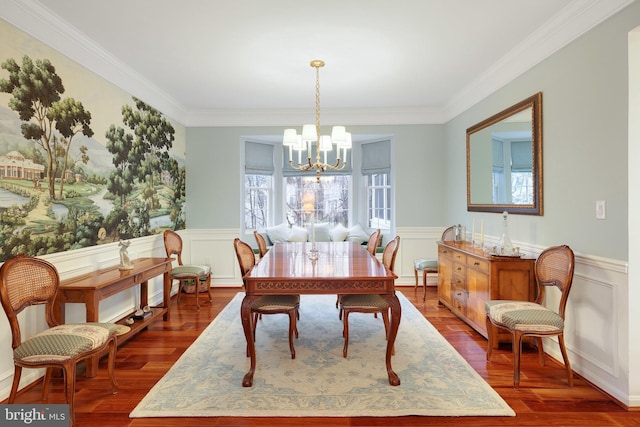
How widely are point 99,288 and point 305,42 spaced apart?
2.76 meters

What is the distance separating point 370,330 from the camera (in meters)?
3.71

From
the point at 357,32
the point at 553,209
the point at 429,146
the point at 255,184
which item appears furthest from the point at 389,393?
the point at 255,184

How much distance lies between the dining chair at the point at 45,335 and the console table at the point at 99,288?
19 centimetres

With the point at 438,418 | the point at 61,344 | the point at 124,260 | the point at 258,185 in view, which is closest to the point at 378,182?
the point at 258,185

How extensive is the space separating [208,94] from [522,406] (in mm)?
4813

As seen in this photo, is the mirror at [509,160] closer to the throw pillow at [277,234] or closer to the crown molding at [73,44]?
the throw pillow at [277,234]

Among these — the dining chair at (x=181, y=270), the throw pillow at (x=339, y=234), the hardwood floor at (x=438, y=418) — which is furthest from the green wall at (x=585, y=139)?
the dining chair at (x=181, y=270)

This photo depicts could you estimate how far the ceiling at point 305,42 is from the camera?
9.03ft

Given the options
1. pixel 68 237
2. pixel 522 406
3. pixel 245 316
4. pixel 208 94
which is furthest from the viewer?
pixel 208 94

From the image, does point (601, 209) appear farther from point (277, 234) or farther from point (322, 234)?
point (277, 234)

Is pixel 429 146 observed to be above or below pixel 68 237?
above

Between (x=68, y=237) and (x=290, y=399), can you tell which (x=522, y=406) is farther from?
(x=68, y=237)

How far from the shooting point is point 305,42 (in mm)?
3344

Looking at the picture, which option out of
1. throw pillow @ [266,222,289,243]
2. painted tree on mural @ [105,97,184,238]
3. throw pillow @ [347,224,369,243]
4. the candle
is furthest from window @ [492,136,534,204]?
painted tree on mural @ [105,97,184,238]
